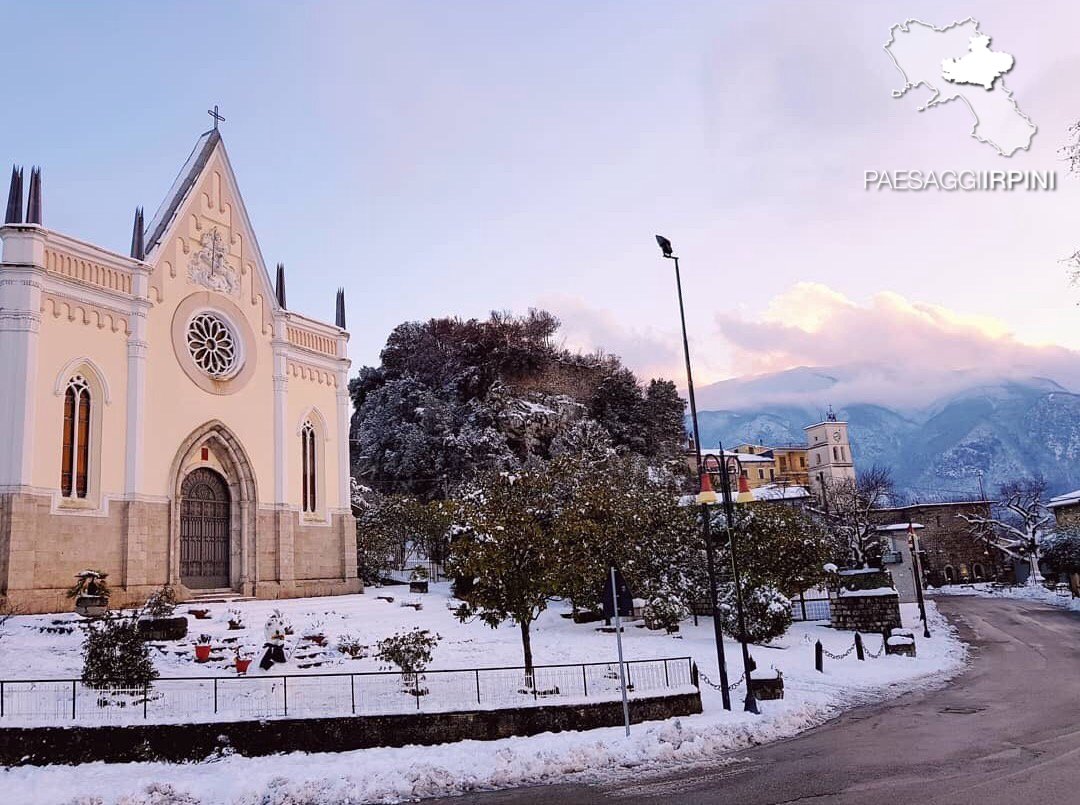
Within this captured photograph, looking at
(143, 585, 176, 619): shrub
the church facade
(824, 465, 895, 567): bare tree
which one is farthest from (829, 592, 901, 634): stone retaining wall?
(143, 585, 176, 619): shrub

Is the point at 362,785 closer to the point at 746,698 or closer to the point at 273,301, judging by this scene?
the point at 746,698

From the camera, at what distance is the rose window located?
30.0 metres

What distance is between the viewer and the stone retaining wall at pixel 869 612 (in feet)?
98.0

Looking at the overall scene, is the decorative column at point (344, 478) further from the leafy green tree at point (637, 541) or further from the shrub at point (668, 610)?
the shrub at point (668, 610)

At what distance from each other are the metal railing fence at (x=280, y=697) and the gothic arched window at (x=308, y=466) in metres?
17.9

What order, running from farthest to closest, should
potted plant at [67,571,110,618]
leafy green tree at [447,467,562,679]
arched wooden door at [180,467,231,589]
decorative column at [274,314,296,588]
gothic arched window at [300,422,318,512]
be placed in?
gothic arched window at [300,422,318,512]
decorative column at [274,314,296,588]
arched wooden door at [180,467,231,589]
potted plant at [67,571,110,618]
leafy green tree at [447,467,562,679]

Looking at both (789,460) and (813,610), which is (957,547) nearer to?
(813,610)

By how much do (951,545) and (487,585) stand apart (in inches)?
2609

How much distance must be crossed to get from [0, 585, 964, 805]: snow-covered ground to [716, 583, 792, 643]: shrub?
0.54 metres

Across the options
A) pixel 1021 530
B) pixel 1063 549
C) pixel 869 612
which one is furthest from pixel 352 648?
pixel 1021 530

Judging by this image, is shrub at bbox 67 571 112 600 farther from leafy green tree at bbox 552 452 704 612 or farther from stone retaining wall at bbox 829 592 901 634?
stone retaining wall at bbox 829 592 901 634

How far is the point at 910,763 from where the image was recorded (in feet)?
36.6

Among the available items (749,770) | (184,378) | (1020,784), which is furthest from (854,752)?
(184,378)

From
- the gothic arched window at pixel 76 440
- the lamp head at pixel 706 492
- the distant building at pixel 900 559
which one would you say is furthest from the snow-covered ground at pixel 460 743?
the distant building at pixel 900 559
